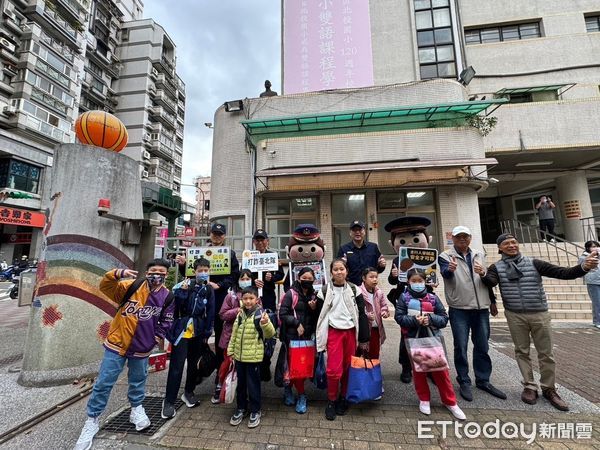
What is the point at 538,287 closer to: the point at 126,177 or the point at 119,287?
the point at 119,287

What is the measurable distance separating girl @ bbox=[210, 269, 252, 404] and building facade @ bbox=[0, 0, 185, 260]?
865 inches

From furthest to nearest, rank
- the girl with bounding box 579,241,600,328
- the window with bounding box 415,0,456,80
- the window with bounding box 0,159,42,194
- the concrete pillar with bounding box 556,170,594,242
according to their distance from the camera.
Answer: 1. the window with bounding box 0,159,42,194
2. the window with bounding box 415,0,456,80
3. the concrete pillar with bounding box 556,170,594,242
4. the girl with bounding box 579,241,600,328

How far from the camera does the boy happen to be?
281 centimetres

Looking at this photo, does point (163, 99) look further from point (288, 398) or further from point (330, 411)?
point (330, 411)

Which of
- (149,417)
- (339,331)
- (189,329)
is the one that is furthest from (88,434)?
(339,331)

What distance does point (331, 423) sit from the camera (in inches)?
117

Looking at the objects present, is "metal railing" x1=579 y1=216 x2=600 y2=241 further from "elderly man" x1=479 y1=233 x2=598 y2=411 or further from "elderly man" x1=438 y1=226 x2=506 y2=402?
"elderly man" x1=438 y1=226 x2=506 y2=402

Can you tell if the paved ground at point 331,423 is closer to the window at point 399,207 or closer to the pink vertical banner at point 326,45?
the window at point 399,207

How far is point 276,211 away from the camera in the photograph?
428 inches

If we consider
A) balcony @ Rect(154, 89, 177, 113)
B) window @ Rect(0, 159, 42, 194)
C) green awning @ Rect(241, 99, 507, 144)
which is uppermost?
balcony @ Rect(154, 89, 177, 113)

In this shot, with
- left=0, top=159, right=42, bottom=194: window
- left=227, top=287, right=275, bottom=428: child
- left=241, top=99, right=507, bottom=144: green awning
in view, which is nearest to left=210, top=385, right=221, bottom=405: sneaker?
left=227, top=287, right=275, bottom=428: child

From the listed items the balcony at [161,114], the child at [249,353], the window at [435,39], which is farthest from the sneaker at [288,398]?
the balcony at [161,114]

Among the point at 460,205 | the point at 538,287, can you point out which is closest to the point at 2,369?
the point at 538,287

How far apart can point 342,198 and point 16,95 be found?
27.3 metres
